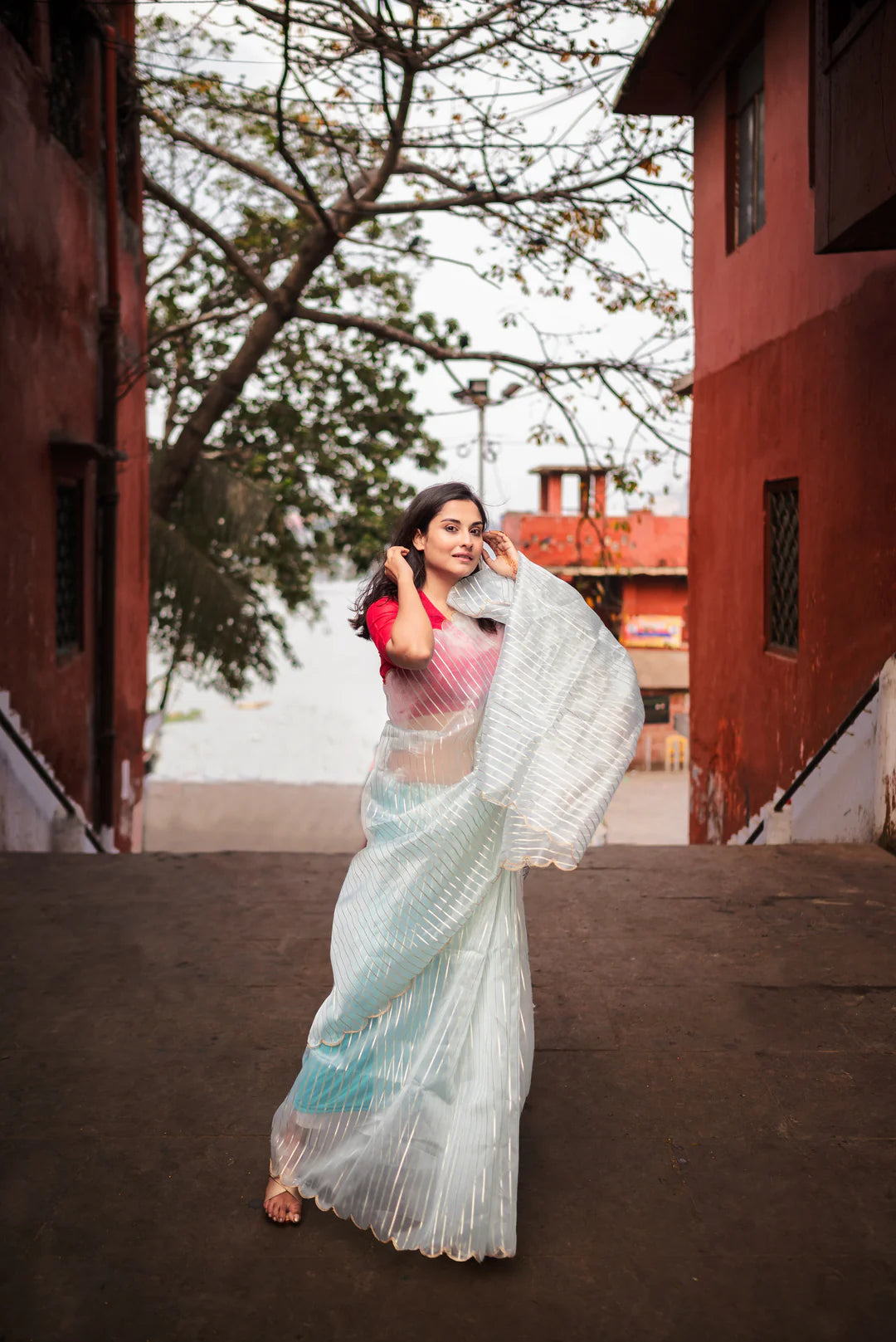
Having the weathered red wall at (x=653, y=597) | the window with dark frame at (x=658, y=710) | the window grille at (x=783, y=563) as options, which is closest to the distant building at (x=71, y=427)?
the window grille at (x=783, y=563)

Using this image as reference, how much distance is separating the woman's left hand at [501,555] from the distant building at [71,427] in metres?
3.96

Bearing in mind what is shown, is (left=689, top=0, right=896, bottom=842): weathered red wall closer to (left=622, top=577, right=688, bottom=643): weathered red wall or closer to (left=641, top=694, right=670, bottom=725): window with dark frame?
(left=641, top=694, right=670, bottom=725): window with dark frame

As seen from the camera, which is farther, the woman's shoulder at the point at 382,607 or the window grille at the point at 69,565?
the window grille at the point at 69,565

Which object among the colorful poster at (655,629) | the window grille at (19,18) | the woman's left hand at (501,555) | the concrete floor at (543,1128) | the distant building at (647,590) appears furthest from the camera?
the colorful poster at (655,629)

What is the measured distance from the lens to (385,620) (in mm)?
2523

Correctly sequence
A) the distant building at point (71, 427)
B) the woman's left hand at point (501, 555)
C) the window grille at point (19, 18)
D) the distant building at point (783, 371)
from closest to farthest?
the woman's left hand at point (501, 555) → the distant building at point (783, 371) → the distant building at point (71, 427) → the window grille at point (19, 18)

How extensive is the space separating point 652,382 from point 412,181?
118 inches

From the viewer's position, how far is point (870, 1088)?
10.3ft

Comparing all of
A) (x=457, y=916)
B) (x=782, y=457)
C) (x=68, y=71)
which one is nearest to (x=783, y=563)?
(x=782, y=457)

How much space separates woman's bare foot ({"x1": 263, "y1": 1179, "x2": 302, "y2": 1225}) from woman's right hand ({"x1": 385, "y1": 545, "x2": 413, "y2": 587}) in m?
1.33

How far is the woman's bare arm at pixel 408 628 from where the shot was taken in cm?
243

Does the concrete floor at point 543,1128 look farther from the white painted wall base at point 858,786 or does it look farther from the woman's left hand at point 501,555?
the woman's left hand at point 501,555

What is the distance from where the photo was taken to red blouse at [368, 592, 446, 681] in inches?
98.8

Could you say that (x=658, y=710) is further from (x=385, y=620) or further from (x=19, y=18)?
(x=385, y=620)
